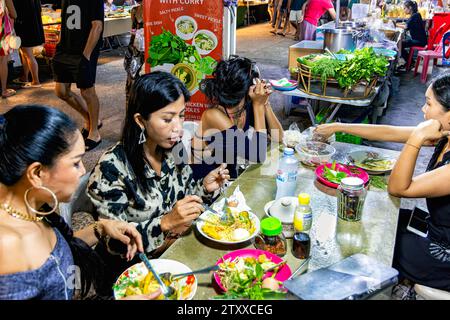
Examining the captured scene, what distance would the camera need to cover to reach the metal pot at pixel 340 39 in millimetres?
4590

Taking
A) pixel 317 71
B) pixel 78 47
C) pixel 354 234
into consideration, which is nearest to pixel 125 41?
pixel 78 47

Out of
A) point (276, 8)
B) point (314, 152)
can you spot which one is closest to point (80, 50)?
point (314, 152)

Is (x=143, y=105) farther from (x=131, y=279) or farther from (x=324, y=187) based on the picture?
(x=324, y=187)

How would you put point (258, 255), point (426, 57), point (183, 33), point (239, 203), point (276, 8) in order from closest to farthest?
point (258, 255), point (239, 203), point (183, 33), point (426, 57), point (276, 8)

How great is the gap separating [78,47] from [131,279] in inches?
152

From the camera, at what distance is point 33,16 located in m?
6.65

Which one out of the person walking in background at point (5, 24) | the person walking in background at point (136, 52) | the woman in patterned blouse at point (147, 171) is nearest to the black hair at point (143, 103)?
the woman in patterned blouse at point (147, 171)

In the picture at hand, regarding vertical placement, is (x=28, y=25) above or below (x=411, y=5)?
below

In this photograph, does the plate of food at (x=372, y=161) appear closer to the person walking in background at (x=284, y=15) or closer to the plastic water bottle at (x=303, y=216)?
the plastic water bottle at (x=303, y=216)

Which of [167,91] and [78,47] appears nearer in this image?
[167,91]

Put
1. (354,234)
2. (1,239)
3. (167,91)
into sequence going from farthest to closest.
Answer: (167,91)
(354,234)
(1,239)

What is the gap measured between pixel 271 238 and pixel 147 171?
2.42 ft

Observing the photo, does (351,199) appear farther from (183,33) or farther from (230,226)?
(183,33)

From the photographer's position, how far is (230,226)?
6.16ft
